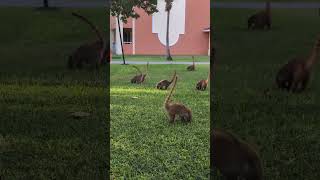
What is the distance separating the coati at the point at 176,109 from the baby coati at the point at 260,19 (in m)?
0.51

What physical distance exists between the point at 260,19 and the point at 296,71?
1.20 ft

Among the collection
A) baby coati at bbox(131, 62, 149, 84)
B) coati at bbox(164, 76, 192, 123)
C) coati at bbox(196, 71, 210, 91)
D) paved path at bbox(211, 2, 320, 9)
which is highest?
paved path at bbox(211, 2, 320, 9)

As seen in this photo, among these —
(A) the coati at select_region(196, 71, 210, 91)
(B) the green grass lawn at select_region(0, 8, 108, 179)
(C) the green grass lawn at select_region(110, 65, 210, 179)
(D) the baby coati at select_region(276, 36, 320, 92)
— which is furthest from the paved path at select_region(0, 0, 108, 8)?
(D) the baby coati at select_region(276, 36, 320, 92)

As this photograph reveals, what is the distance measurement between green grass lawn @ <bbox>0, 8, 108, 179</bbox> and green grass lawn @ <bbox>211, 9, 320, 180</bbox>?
26.9 inches

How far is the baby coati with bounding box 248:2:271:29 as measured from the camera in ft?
9.65

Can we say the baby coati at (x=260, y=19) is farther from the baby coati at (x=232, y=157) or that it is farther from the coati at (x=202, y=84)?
the baby coati at (x=232, y=157)

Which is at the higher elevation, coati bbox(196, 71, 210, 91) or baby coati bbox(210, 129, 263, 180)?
coati bbox(196, 71, 210, 91)

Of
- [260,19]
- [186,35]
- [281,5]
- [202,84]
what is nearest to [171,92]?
[202,84]

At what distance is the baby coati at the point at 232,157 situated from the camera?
9.43ft

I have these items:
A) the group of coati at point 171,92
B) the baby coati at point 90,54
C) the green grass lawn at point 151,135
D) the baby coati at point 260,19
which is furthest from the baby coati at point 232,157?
the baby coati at point 90,54

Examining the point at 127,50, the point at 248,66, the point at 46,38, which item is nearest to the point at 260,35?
the point at 248,66

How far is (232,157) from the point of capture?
288 centimetres

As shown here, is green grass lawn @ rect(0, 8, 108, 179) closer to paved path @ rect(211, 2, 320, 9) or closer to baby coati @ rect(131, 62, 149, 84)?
baby coati @ rect(131, 62, 149, 84)

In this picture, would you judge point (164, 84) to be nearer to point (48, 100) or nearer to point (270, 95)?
point (270, 95)
